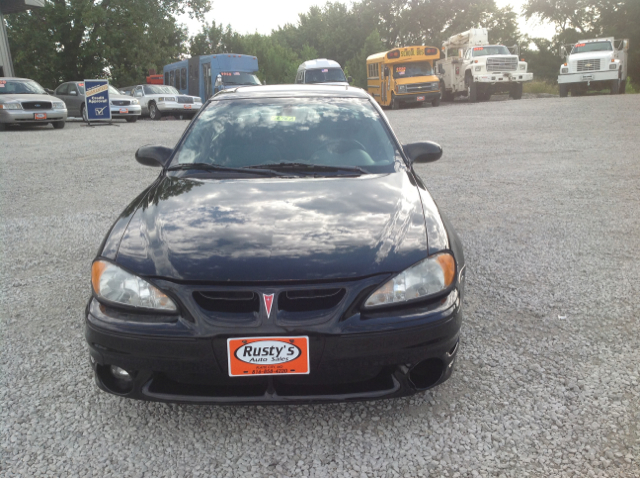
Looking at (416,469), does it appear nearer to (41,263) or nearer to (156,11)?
(41,263)

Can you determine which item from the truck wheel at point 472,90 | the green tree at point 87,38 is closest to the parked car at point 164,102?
the green tree at point 87,38

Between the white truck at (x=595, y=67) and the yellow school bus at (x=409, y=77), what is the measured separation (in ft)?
18.0

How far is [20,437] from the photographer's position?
2.50m

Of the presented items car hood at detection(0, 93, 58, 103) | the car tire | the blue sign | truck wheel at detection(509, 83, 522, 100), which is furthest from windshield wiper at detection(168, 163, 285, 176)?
truck wheel at detection(509, 83, 522, 100)

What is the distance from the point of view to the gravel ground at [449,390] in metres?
2.31

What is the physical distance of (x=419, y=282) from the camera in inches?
96.1

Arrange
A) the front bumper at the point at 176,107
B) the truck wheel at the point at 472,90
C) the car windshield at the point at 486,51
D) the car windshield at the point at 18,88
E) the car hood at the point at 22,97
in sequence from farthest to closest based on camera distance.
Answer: the car windshield at the point at 486,51
the truck wheel at the point at 472,90
the front bumper at the point at 176,107
the car windshield at the point at 18,88
the car hood at the point at 22,97

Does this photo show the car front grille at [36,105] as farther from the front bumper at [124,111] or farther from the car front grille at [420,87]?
the car front grille at [420,87]

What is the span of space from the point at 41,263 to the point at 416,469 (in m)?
3.87

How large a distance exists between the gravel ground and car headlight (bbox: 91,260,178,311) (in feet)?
1.86

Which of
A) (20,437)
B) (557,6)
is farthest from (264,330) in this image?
(557,6)

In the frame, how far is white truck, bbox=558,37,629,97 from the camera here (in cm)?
2478

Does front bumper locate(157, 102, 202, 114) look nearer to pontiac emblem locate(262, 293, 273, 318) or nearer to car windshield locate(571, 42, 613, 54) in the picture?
car windshield locate(571, 42, 613, 54)

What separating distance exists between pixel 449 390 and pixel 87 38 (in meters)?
35.6
